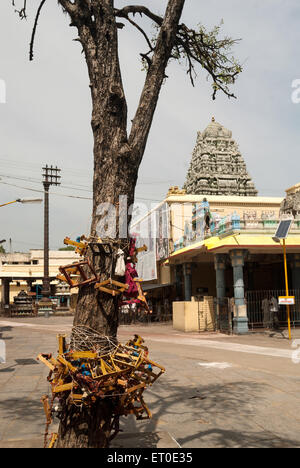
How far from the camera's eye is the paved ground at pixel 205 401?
5066mm

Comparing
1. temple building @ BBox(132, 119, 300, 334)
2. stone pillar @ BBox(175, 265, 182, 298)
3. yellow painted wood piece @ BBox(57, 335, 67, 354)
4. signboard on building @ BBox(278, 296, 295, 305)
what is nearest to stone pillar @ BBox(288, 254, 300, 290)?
temple building @ BBox(132, 119, 300, 334)

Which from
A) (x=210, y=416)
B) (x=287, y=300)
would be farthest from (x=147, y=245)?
(x=210, y=416)

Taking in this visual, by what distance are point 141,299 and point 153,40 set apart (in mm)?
3683

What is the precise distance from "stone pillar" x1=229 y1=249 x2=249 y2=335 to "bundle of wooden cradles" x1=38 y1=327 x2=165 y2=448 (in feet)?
56.5

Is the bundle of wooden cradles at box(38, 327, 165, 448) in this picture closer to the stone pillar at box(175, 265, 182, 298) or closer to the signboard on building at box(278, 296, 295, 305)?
the signboard on building at box(278, 296, 295, 305)

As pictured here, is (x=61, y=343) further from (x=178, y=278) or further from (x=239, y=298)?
(x=178, y=278)

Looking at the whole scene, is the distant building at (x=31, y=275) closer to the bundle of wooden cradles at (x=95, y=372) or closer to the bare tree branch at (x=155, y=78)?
the bare tree branch at (x=155, y=78)

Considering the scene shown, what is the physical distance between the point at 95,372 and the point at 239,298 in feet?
58.3

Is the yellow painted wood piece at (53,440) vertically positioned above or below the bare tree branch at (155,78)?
below

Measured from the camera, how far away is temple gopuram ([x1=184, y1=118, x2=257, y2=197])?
50.2 m

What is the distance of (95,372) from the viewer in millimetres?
3502

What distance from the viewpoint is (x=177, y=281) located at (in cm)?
3189

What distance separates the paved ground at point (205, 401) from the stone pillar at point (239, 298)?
24.9 feet

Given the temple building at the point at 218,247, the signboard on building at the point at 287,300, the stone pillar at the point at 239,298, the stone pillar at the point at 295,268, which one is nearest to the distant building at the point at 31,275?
the temple building at the point at 218,247
